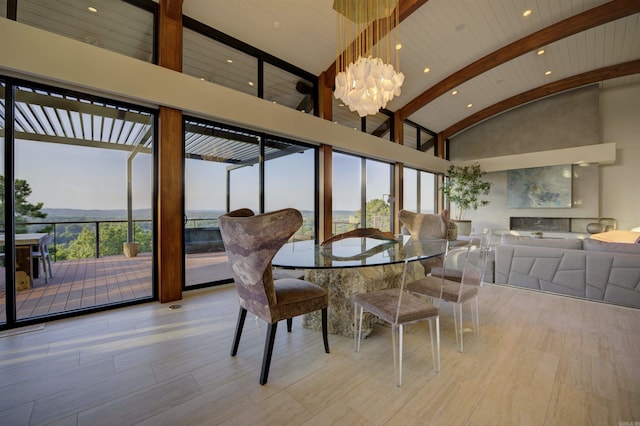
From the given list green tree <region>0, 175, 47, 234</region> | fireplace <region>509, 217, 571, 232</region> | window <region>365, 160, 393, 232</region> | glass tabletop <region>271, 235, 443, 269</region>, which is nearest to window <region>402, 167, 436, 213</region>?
window <region>365, 160, 393, 232</region>

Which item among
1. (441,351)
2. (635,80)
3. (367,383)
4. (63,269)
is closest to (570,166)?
(635,80)

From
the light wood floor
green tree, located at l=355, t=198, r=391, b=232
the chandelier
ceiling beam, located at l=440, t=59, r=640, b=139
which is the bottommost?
the light wood floor

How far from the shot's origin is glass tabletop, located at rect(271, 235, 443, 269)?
1.83 meters

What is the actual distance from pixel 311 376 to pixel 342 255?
0.90m

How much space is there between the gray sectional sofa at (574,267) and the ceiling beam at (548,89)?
558 centimetres

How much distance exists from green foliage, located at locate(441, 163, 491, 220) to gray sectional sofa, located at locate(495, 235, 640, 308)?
470 cm

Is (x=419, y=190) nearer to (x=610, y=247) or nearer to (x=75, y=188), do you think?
(x=610, y=247)

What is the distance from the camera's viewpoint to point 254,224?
4.89 ft

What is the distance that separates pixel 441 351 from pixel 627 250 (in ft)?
9.17

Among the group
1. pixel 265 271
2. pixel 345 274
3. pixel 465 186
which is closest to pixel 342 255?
pixel 345 274

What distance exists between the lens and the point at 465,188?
8.13 metres

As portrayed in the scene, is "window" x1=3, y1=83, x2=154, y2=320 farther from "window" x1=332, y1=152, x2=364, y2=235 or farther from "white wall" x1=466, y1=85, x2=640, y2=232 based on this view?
"white wall" x1=466, y1=85, x2=640, y2=232

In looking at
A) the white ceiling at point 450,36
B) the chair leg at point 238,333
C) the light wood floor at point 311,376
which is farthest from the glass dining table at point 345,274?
the white ceiling at point 450,36

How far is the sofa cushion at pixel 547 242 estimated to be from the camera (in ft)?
10.7
